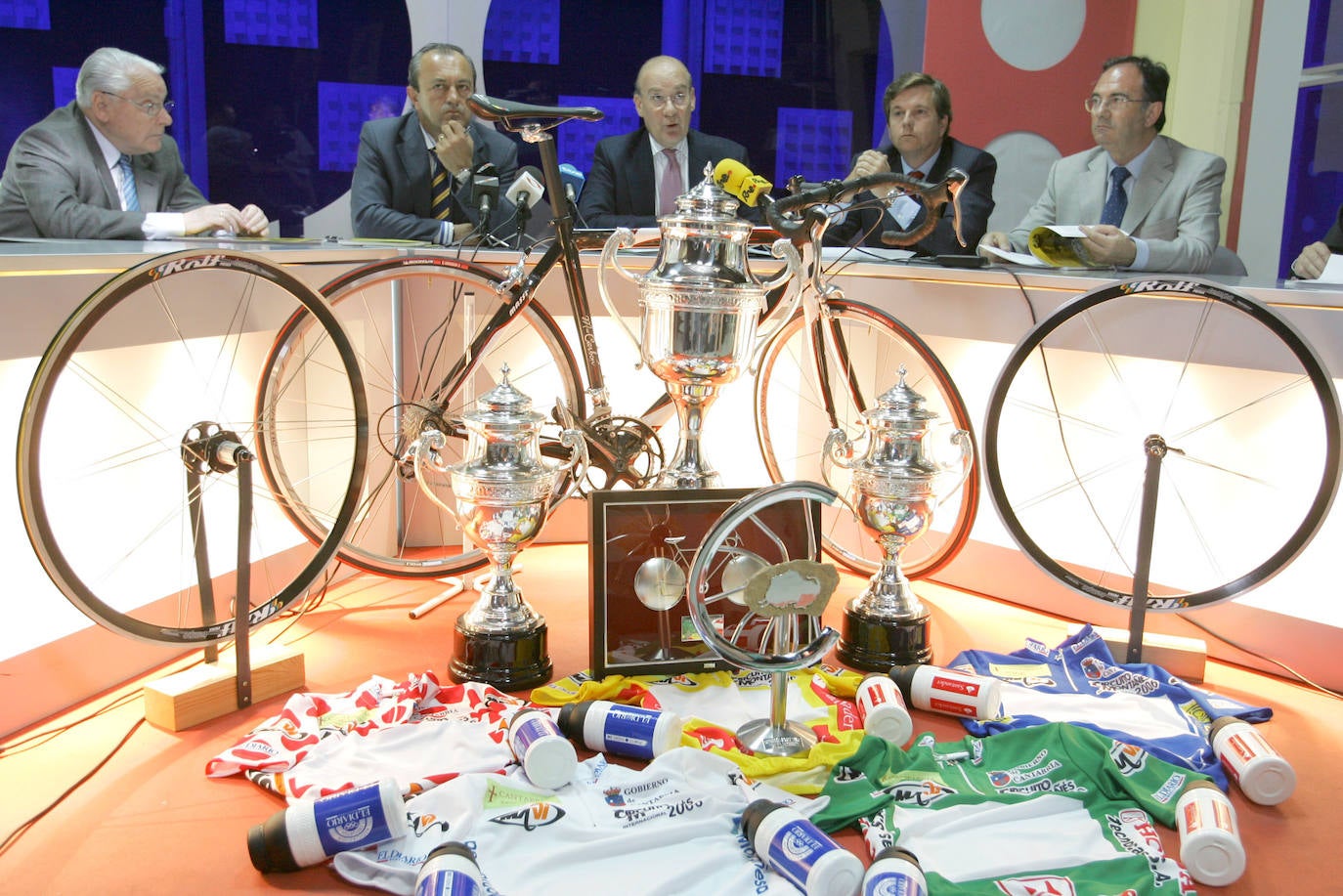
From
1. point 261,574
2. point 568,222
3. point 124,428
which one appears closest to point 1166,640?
point 568,222

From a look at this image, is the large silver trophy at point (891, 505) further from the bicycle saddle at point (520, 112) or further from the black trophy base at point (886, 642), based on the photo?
the bicycle saddle at point (520, 112)

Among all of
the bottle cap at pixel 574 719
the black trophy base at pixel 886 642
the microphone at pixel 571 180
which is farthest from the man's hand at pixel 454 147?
the bottle cap at pixel 574 719

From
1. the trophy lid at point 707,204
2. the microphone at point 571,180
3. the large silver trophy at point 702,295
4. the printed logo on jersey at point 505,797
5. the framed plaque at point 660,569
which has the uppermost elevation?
the microphone at point 571,180

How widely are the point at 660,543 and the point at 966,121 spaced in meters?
3.62

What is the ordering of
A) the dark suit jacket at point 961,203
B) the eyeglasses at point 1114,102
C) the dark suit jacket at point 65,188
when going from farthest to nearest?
the dark suit jacket at point 961,203 → the eyeglasses at point 1114,102 → the dark suit jacket at point 65,188

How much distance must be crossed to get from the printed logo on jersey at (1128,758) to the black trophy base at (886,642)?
65 centimetres

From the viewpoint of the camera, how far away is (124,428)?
253 centimetres

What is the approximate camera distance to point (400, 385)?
11.6ft

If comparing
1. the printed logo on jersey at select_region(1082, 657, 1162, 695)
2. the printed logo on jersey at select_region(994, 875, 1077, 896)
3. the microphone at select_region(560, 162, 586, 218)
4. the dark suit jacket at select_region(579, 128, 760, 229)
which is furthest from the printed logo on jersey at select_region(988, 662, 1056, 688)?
the dark suit jacket at select_region(579, 128, 760, 229)

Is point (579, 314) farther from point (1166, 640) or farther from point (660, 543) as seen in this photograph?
point (1166, 640)

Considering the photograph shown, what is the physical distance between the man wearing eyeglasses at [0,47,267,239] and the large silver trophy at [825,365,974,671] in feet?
6.49

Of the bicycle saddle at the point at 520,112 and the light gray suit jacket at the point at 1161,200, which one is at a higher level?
the bicycle saddle at the point at 520,112

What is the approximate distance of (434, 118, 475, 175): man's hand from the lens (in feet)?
13.5

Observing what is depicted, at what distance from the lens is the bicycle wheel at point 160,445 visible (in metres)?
2.23
